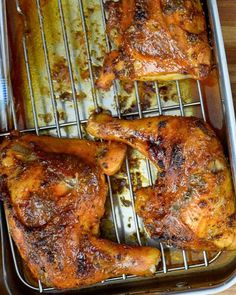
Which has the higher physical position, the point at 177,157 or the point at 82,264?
the point at 177,157

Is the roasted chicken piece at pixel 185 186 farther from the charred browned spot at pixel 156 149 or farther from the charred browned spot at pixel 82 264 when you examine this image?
the charred browned spot at pixel 82 264

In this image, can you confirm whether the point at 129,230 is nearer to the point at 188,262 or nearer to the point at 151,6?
the point at 188,262

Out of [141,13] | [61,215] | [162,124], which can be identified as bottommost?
[61,215]

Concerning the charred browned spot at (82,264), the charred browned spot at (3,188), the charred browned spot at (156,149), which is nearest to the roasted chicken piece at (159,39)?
the charred browned spot at (156,149)

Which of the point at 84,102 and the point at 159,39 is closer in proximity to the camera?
the point at 159,39

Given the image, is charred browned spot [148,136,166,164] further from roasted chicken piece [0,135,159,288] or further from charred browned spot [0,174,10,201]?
charred browned spot [0,174,10,201]

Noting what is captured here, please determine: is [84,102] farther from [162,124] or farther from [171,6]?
[171,6]

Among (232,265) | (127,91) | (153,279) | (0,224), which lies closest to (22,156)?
(0,224)

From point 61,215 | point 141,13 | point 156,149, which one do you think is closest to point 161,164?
point 156,149
